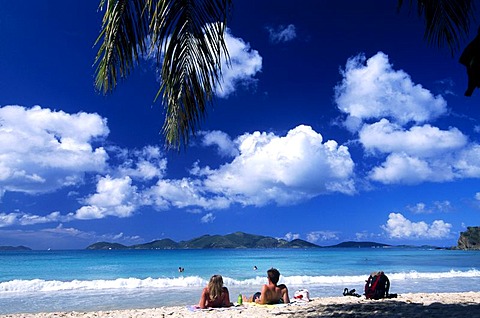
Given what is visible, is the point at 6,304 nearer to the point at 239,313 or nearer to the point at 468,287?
the point at 239,313

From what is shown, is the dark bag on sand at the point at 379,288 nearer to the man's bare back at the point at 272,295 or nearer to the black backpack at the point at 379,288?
the black backpack at the point at 379,288

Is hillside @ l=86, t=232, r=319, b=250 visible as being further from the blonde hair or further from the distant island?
the blonde hair

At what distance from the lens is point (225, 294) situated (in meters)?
10.7

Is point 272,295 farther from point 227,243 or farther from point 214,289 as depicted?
point 227,243

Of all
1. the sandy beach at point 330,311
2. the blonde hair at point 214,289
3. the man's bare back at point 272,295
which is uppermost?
the blonde hair at point 214,289

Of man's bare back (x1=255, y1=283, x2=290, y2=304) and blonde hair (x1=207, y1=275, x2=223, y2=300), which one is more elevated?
blonde hair (x1=207, y1=275, x2=223, y2=300)

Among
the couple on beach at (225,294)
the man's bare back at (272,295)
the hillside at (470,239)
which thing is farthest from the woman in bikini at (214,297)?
the hillside at (470,239)

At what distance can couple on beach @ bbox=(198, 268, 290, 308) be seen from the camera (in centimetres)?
1059

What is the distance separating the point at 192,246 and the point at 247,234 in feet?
82.4

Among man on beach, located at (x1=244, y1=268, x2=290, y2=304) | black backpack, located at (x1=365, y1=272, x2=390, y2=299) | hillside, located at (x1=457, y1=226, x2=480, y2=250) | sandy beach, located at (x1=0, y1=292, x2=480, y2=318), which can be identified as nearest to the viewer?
sandy beach, located at (x1=0, y1=292, x2=480, y2=318)

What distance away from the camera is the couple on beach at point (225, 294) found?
1059 centimetres

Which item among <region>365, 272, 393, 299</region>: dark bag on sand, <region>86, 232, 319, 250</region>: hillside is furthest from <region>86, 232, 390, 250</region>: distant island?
<region>365, 272, 393, 299</region>: dark bag on sand

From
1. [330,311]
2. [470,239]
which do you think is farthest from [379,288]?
[470,239]

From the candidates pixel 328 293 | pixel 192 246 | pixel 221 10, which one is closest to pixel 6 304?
pixel 328 293
